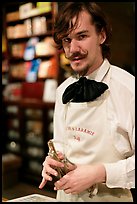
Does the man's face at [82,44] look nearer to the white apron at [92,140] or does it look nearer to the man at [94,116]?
the man at [94,116]

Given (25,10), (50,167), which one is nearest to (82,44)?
(50,167)

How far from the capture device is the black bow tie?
1279 millimetres

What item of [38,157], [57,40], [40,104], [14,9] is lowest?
[38,157]

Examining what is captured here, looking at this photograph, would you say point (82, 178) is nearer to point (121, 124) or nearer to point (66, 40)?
point (121, 124)

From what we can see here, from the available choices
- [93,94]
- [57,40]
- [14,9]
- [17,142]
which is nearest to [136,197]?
[93,94]

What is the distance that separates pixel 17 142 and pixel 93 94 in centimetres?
357

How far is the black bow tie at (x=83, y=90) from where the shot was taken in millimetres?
1279

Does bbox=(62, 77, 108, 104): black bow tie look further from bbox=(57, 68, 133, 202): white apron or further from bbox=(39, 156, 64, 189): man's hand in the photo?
bbox=(39, 156, 64, 189): man's hand

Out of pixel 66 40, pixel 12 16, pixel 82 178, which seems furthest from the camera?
pixel 12 16

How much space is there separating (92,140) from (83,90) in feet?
0.65

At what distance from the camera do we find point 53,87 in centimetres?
430

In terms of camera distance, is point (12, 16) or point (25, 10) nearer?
point (25, 10)

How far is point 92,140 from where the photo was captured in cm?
127

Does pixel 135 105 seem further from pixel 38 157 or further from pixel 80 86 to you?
pixel 38 157
